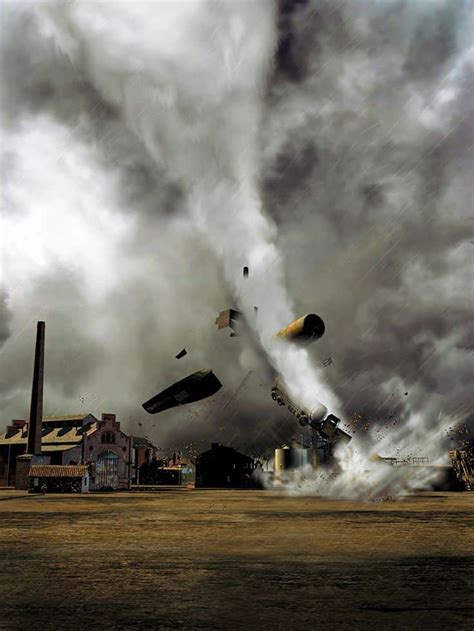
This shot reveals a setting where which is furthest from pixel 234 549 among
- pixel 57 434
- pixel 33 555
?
pixel 57 434

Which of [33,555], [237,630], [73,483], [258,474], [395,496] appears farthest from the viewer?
[258,474]

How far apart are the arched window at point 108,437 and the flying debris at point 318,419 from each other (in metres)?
38.6

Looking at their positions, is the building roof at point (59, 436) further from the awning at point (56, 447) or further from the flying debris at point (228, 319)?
the flying debris at point (228, 319)

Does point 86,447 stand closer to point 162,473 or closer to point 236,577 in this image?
point 162,473

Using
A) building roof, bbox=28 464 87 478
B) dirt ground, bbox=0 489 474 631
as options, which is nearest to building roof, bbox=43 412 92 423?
building roof, bbox=28 464 87 478

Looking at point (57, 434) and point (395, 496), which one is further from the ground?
point (57, 434)

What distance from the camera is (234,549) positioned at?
16.2m

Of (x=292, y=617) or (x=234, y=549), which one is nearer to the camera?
(x=292, y=617)

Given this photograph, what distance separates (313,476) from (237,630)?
6016 cm

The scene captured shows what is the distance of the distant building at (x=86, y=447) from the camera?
74.8m

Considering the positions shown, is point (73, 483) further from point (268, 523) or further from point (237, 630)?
→ point (237, 630)

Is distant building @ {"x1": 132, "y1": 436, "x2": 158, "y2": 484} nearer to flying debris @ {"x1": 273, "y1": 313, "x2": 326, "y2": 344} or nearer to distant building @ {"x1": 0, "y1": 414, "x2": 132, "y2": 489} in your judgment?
distant building @ {"x1": 0, "y1": 414, "x2": 132, "y2": 489}

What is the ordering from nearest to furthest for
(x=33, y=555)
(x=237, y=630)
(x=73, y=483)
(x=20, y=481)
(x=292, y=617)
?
(x=237, y=630) → (x=292, y=617) → (x=33, y=555) → (x=73, y=483) → (x=20, y=481)

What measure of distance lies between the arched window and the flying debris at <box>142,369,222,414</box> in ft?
115
